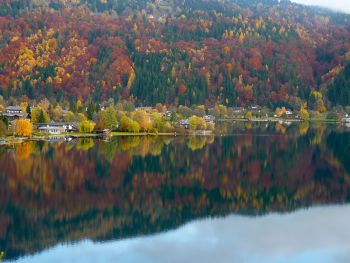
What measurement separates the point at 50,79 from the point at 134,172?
9955 cm

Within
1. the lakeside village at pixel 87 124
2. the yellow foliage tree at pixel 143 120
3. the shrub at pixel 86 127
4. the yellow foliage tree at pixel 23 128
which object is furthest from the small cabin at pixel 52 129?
the yellow foliage tree at pixel 143 120

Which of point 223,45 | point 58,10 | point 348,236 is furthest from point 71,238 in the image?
point 58,10

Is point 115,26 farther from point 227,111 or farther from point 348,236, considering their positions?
point 348,236

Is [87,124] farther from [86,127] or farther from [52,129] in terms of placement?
[52,129]

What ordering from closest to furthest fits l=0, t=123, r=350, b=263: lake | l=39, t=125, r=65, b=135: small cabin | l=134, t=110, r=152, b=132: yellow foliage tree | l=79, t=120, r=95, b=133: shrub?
l=0, t=123, r=350, b=263: lake
l=39, t=125, r=65, b=135: small cabin
l=79, t=120, r=95, b=133: shrub
l=134, t=110, r=152, b=132: yellow foliage tree

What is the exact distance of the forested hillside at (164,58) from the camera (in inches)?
5349

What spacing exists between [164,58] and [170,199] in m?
116

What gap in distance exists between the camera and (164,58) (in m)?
146

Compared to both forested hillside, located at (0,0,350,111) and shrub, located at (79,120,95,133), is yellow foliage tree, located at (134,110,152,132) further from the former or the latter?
forested hillside, located at (0,0,350,111)

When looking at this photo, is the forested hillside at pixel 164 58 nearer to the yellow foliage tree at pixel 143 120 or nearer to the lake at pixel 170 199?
the yellow foliage tree at pixel 143 120

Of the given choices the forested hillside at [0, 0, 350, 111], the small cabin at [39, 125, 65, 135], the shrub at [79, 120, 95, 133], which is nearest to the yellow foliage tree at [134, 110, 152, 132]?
the shrub at [79, 120, 95, 133]

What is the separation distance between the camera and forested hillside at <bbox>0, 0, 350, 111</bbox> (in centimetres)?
13588

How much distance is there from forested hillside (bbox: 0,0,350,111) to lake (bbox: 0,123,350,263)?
3210 inches

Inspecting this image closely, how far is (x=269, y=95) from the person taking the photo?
142 meters
